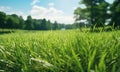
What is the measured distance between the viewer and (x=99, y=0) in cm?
5009

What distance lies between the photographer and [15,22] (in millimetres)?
92875

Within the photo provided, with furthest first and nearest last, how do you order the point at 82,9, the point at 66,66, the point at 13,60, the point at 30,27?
the point at 30,27 → the point at 82,9 → the point at 13,60 → the point at 66,66

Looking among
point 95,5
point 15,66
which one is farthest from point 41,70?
point 95,5

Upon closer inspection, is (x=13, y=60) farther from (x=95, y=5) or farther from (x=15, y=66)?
(x=95, y=5)

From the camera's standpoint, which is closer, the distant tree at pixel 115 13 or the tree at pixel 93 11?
the distant tree at pixel 115 13

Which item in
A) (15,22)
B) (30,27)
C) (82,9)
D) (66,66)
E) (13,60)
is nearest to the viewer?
(66,66)

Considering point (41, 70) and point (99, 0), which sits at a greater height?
point (99, 0)

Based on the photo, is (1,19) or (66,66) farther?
(1,19)

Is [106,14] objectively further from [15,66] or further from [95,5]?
[15,66]

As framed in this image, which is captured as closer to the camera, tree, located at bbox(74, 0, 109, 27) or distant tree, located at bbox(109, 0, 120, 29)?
distant tree, located at bbox(109, 0, 120, 29)

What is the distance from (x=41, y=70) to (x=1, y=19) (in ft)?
294

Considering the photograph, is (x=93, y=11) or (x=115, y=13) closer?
(x=115, y=13)

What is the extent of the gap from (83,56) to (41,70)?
24 centimetres

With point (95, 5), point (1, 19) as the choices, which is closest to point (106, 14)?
point (95, 5)
